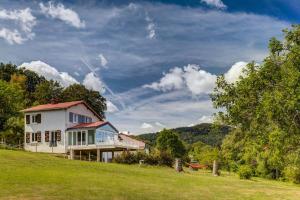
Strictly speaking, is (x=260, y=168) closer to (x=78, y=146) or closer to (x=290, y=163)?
(x=78, y=146)

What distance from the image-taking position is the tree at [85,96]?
8325 centimetres

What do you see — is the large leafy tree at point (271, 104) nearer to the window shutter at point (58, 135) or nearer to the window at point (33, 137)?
the window shutter at point (58, 135)

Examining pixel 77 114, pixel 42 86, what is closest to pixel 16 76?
pixel 42 86

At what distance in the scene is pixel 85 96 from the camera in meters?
A: 83.8

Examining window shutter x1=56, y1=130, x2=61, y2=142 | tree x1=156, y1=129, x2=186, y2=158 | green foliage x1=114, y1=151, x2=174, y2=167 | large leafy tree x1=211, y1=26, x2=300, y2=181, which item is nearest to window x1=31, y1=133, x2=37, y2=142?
window shutter x1=56, y1=130, x2=61, y2=142

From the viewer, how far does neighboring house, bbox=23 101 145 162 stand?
60781 mm

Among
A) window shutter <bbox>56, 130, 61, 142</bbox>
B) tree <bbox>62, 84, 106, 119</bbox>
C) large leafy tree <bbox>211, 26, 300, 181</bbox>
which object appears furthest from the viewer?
tree <bbox>62, 84, 106, 119</bbox>

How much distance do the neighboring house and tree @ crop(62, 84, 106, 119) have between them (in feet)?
57.6

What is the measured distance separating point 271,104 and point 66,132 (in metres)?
41.6

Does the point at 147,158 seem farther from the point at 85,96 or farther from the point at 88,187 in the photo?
the point at 85,96

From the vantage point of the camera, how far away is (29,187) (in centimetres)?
2116

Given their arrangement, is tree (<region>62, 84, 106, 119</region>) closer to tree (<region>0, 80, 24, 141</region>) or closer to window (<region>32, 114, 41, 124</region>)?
tree (<region>0, 80, 24, 141</region>)

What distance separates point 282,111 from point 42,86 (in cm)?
6857

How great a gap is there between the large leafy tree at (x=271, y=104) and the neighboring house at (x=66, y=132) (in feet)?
103
